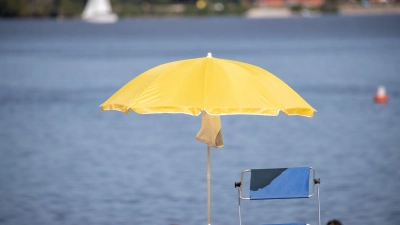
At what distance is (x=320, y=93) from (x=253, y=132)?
10.8 metres

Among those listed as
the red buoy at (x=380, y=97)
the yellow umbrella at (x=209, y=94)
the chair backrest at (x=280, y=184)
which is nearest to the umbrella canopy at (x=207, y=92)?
the yellow umbrella at (x=209, y=94)

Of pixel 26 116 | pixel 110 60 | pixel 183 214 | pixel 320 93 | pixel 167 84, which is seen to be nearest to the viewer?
pixel 167 84

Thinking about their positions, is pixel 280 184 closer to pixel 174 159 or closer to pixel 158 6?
pixel 174 159

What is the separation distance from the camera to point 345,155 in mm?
17734

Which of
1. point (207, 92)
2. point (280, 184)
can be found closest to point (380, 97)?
point (280, 184)

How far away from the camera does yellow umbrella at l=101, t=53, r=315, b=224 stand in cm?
709

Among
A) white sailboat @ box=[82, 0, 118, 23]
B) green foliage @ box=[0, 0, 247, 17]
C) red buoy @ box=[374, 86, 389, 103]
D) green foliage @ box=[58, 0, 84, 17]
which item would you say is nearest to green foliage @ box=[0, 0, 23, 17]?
green foliage @ box=[0, 0, 247, 17]

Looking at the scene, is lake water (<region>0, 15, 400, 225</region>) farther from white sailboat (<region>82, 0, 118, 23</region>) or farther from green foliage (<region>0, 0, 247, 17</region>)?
green foliage (<region>0, 0, 247, 17</region>)

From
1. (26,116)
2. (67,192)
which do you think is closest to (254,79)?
(67,192)

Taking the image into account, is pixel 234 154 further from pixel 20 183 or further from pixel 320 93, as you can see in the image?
pixel 320 93

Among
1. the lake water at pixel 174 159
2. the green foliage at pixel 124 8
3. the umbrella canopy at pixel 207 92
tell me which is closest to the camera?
the umbrella canopy at pixel 207 92

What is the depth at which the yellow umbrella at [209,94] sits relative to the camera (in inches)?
279

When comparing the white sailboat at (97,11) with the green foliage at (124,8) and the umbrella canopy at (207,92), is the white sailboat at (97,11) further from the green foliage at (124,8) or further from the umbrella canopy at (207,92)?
the umbrella canopy at (207,92)

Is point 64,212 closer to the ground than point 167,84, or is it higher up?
closer to the ground
